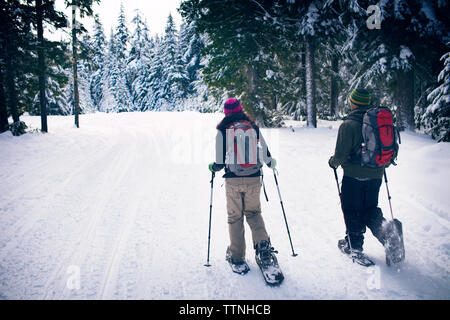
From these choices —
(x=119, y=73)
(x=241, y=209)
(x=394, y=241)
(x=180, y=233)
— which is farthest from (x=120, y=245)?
(x=119, y=73)

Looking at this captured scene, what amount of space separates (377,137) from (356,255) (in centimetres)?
173

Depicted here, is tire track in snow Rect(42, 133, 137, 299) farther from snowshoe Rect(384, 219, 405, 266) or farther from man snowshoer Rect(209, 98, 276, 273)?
snowshoe Rect(384, 219, 405, 266)

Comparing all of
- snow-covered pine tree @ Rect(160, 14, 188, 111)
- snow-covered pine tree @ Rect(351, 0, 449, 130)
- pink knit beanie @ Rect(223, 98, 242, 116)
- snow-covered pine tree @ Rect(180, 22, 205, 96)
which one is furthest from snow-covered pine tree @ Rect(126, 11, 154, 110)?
pink knit beanie @ Rect(223, 98, 242, 116)

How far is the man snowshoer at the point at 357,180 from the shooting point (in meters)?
3.60

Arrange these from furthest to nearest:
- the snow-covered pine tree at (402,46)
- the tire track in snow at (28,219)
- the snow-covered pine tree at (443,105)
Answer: the snow-covered pine tree at (402,46) < the snow-covered pine tree at (443,105) < the tire track in snow at (28,219)

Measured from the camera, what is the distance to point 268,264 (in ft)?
11.4

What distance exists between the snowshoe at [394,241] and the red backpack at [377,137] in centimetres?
82

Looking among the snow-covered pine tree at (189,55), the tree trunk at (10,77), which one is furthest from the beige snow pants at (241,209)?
the snow-covered pine tree at (189,55)

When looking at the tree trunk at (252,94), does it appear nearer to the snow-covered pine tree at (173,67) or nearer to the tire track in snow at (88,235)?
the tire track in snow at (88,235)

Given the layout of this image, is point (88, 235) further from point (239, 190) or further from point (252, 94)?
point (252, 94)

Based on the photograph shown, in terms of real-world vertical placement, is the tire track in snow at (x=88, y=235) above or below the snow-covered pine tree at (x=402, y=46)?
below

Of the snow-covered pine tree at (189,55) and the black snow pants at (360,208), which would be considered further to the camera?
the snow-covered pine tree at (189,55)

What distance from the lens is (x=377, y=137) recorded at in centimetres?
345
